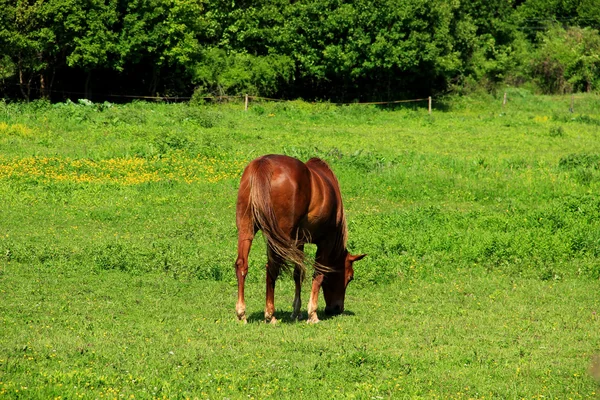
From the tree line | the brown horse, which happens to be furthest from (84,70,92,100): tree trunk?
the brown horse

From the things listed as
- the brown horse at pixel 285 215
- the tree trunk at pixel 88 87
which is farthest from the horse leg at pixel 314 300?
the tree trunk at pixel 88 87

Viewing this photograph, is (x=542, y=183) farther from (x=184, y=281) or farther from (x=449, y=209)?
(x=184, y=281)

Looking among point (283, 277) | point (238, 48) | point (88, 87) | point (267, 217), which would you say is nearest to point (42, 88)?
point (88, 87)

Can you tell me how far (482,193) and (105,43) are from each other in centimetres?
2049

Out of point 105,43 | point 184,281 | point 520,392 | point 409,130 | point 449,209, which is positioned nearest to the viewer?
point 520,392

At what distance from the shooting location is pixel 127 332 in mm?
8789

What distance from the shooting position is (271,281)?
9.58 metres

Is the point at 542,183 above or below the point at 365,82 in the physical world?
below

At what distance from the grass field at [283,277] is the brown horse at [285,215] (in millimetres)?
614

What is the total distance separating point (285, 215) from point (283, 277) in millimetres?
2130

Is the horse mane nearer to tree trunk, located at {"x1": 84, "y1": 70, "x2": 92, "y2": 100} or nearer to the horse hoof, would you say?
the horse hoof

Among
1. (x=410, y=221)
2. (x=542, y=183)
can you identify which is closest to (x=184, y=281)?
(x=410, y=221)

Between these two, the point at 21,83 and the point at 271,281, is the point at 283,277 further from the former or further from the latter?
the point at 21,83

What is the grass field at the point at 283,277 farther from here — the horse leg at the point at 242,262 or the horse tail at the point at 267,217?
the horse tail at the point at 267,217
